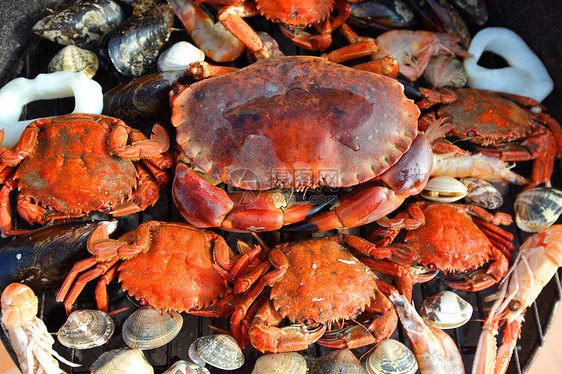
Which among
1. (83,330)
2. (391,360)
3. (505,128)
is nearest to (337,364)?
(391,360)

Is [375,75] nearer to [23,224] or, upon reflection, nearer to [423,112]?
[423,112]

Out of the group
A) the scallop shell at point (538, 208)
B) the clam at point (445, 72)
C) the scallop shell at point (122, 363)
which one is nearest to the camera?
the scallop shell at point (122, 363)

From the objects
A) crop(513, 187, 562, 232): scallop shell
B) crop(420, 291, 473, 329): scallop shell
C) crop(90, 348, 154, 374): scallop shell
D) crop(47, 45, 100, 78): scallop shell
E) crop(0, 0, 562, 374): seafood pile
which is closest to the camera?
crop(90, 348, 154, 374): scallop shell

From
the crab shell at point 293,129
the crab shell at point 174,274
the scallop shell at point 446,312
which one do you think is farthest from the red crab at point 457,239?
the crab shell at point 174,274

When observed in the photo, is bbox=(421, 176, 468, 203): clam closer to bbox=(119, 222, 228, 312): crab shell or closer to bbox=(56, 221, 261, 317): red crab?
bbox=(56, 221, 261, 317): red crab

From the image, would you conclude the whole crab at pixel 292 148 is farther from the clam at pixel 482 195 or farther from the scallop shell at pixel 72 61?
the scallop shell at pixel 72 61

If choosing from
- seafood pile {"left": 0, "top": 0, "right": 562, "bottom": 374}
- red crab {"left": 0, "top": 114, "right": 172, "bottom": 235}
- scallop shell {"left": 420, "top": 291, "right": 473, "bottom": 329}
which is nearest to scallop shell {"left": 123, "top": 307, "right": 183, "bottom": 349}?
seafood pile {"left": 0, "top": 0, "right": 562, "bottom": 374}

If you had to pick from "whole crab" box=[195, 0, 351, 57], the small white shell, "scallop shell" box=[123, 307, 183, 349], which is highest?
"whole crab" box=[195, 0, 351, 57]
